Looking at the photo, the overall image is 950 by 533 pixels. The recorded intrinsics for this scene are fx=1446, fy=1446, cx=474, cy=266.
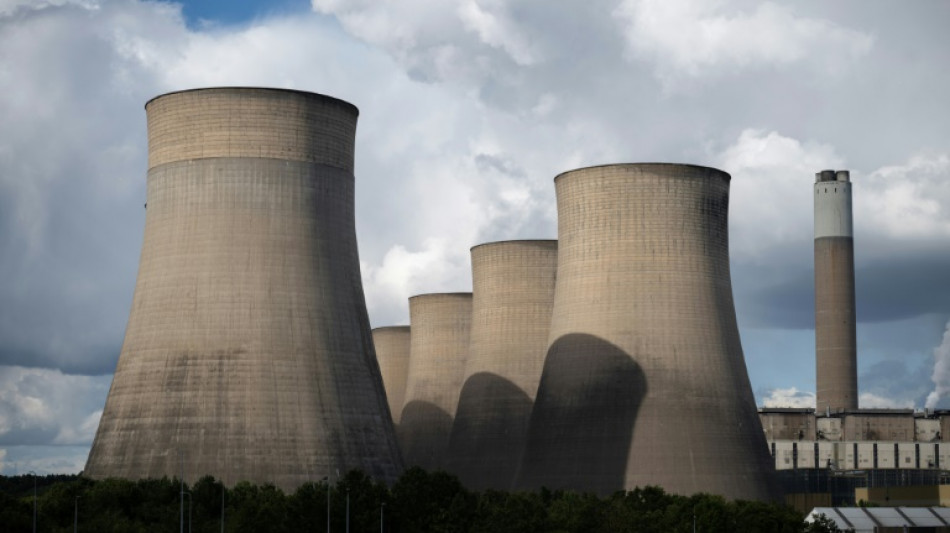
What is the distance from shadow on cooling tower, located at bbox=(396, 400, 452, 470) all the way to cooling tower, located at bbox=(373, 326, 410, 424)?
677cm

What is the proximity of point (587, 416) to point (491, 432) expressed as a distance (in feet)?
37.8

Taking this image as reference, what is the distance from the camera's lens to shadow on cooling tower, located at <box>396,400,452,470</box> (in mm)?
56656

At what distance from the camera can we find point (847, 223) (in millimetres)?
74375

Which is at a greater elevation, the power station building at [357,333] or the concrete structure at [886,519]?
the power station building at [357,333]

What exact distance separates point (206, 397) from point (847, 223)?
49471 mm

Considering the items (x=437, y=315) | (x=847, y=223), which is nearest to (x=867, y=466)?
(x=847, y=223)

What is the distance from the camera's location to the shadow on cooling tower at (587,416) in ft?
129

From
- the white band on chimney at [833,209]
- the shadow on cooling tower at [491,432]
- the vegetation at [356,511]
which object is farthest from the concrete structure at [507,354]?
the white band on chimney at [833,209]

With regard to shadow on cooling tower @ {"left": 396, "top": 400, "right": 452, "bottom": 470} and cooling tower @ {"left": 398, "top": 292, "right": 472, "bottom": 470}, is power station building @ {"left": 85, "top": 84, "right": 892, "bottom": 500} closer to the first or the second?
shadow on cooling tower @ {"left": 396, "top": 400, "right": 452, "bottom": 470}

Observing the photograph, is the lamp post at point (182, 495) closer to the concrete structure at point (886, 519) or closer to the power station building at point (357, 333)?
the power station building at point (357, 333)

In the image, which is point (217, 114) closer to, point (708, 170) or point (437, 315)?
point (708, 170)

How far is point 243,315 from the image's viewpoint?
106ft

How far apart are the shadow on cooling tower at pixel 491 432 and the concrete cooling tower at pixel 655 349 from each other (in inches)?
391

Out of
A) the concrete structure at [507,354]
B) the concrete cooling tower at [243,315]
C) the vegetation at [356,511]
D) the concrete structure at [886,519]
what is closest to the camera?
the vegetation at [356,511]
